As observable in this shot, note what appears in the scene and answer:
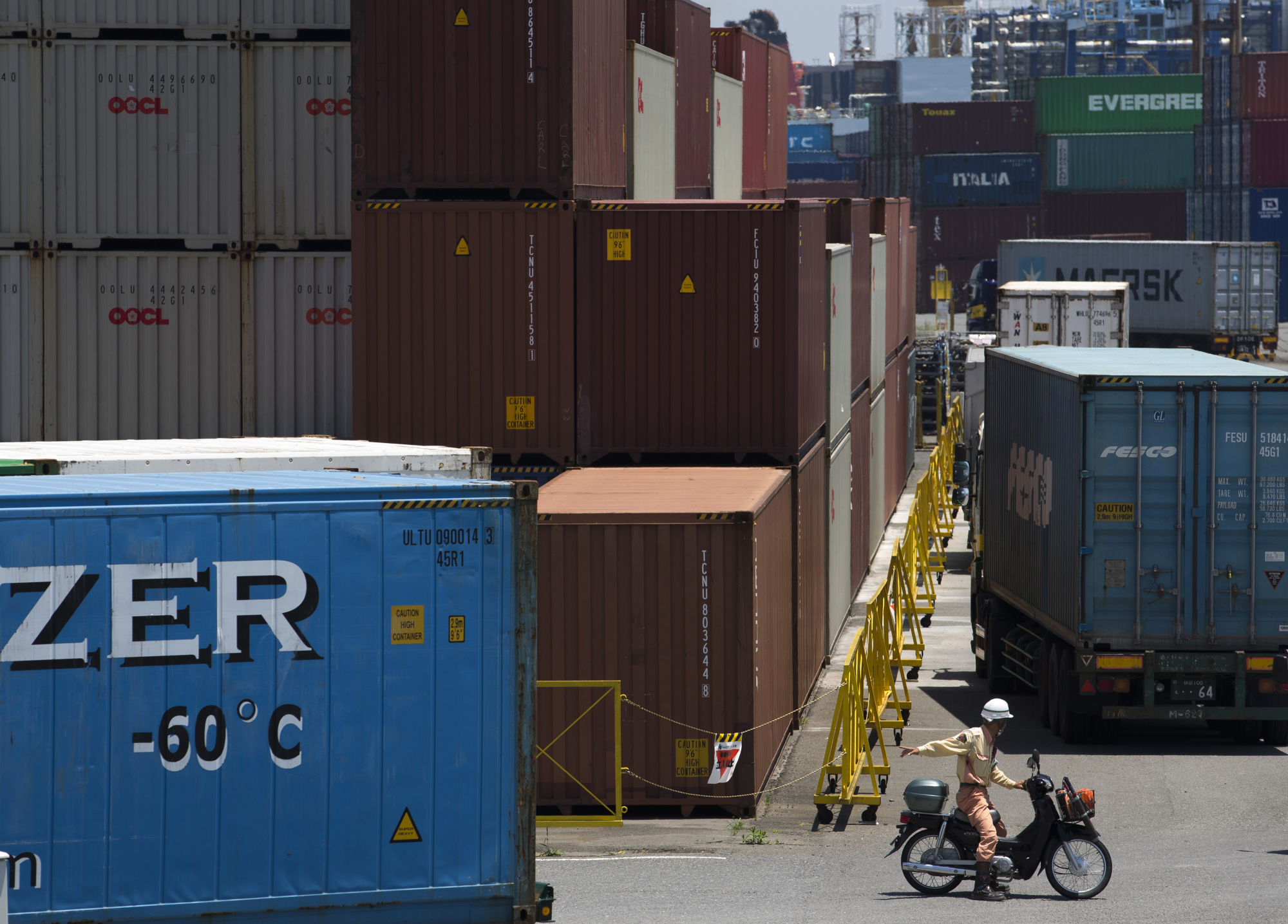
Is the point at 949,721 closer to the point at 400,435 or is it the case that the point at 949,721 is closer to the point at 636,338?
the point at 636,338

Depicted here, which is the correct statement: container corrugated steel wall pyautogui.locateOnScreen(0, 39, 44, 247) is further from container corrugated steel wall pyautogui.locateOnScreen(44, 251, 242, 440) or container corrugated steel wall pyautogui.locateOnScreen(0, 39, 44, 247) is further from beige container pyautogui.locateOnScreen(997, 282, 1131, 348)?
beige container pyautogui.locateOnScreen(997, 282, 1131, 348)

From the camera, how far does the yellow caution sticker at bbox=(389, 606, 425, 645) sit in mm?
8039

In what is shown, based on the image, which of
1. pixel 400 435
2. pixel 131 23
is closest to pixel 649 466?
pixel 400 435

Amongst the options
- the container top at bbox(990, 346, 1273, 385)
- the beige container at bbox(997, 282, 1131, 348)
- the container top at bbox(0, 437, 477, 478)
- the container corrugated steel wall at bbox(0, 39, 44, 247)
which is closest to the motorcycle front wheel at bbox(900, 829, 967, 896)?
the container top at bbox(0, 437, 477, 478)

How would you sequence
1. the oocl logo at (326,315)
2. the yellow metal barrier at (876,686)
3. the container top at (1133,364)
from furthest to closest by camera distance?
the oocl logo at (326,315), the container top at (1133,364), the yellow metal barrier at (876,686)

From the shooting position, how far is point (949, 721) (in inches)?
692

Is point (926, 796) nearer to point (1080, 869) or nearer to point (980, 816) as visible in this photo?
point (980, 816)

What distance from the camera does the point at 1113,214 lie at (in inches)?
3314

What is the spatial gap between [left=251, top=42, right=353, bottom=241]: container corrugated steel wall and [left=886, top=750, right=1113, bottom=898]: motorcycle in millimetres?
9372

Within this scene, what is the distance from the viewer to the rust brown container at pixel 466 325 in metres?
16.4

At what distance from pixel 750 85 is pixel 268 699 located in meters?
24.6

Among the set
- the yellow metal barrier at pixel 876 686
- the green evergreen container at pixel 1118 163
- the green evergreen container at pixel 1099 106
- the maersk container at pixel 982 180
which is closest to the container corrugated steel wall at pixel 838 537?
the yellow metal barrier at pixel 876 686

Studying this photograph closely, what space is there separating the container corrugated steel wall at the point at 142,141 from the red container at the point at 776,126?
16960 mm

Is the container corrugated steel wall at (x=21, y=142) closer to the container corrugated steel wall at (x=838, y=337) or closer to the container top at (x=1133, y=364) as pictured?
the container corrugated steel wall at (x=838, y=337)
